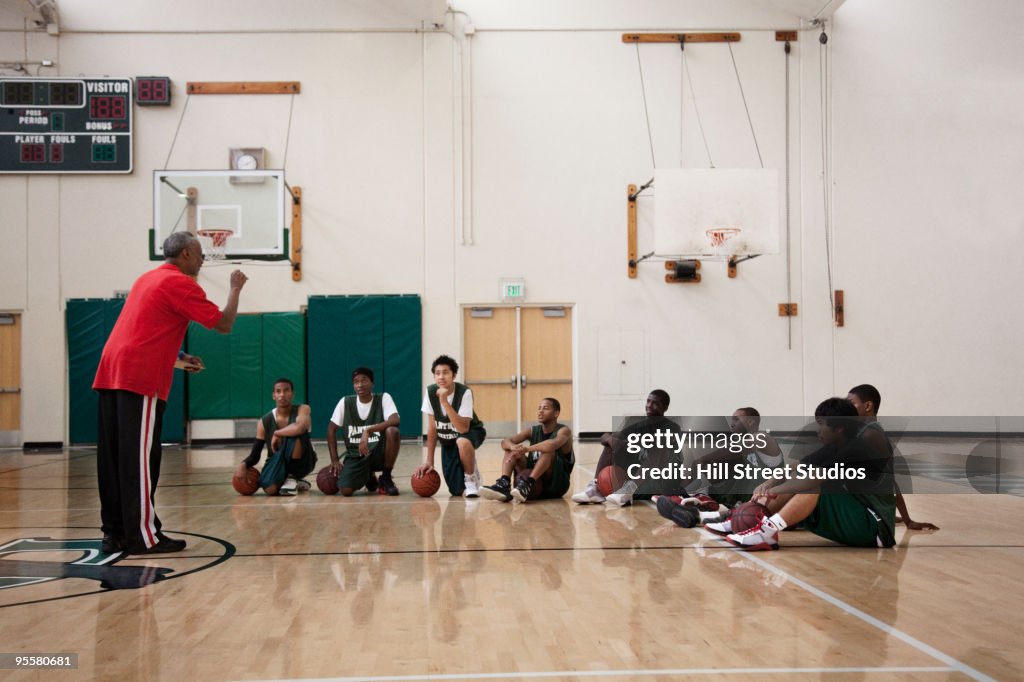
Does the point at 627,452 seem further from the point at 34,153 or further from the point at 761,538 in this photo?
the point at 34,153

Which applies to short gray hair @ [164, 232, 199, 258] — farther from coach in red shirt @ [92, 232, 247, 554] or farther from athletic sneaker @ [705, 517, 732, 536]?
athletic sneaker @ [705, 517, 732, 536]

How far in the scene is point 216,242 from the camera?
37.3ft

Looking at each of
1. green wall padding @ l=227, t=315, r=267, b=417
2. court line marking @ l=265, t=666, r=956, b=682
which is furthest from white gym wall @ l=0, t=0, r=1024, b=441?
court line marking @ l=265, t=666, r=956, b=682

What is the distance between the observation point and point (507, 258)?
1343 cm

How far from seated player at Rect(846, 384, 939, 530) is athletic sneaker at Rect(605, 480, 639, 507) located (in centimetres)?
177

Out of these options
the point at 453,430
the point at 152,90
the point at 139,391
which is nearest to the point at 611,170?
the point at 152,90

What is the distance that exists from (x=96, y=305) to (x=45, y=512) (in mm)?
7684

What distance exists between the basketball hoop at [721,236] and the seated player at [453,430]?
20.2ft

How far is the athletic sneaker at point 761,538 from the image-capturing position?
4.51 m

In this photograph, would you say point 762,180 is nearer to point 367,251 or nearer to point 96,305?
point 367,251

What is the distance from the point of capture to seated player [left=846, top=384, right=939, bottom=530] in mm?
4617

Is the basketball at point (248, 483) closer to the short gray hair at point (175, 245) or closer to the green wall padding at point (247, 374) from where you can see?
the short gray hair at point (175, 245)

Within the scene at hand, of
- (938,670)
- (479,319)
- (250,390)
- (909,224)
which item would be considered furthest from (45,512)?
(909,224)

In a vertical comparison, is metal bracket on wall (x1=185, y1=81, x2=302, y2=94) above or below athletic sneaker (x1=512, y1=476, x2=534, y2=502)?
above
